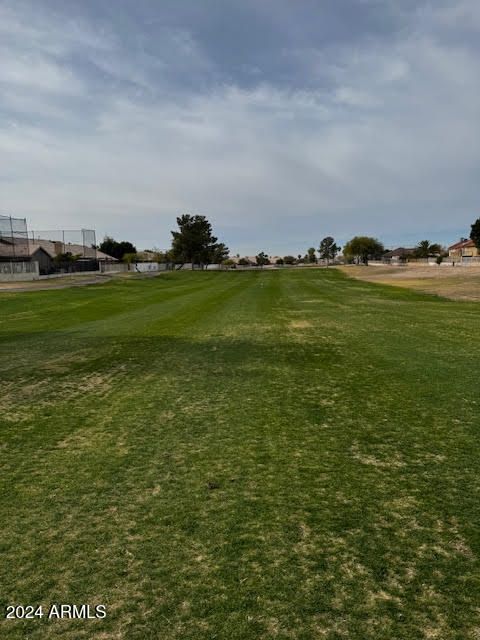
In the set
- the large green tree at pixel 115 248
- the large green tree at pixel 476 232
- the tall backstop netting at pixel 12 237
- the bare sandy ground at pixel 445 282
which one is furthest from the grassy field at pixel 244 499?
the large green tree at pixel 115 248

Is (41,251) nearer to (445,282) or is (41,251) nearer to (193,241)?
(193,241)

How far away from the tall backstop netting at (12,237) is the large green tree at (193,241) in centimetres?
6197

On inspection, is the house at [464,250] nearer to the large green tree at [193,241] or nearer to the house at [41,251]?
the large green tree at [193,241]

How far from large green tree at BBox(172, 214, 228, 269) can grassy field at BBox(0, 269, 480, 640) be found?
4498 inches

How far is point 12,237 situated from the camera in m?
59.5

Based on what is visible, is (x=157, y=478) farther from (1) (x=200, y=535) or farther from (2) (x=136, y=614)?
(2) (x=136, y=614)

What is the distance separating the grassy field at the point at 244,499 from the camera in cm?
282

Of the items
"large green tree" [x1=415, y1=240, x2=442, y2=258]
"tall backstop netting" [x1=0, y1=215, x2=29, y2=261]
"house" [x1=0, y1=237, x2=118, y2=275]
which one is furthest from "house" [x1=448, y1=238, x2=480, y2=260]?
"tall backstop netting" [x1=0, y1=215, x2=29, y2=261]

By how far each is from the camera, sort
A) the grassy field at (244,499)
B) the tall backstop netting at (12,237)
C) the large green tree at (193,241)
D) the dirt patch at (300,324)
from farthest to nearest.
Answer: the large green tree at (193,241) < the tall backstop netting at (12,237) < the dirt patch at (300,324) < the grassy field at (244,499)

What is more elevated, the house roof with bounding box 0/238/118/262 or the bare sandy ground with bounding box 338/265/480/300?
the house roof with bounding box 0/238/118/262

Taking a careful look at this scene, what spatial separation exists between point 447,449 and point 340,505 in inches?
72.7

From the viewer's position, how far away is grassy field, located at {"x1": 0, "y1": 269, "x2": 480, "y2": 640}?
282cm

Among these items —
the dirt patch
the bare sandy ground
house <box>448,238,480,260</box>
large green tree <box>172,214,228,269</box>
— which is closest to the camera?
the dirt patch

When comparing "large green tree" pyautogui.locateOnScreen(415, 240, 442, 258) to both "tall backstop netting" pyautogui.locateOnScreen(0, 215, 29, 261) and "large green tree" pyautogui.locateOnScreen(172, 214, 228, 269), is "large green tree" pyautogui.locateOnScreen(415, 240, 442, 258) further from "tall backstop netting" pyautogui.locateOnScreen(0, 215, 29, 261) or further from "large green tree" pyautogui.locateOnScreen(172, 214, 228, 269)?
"tall backstop netting" pyautogui.locateOnScreen(0, 215, 29, 261)
